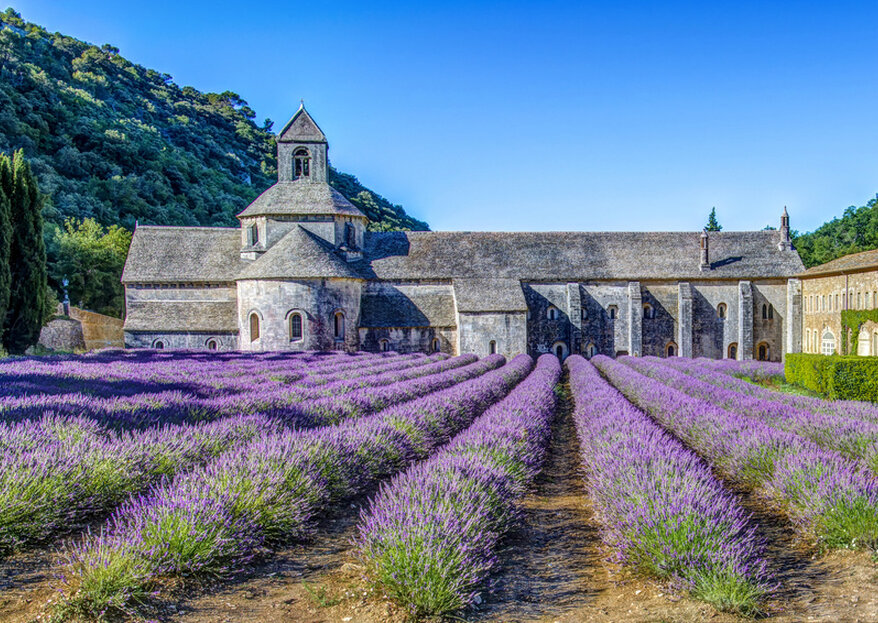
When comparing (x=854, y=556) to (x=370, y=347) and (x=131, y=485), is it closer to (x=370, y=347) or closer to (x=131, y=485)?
(x=131, y=485)

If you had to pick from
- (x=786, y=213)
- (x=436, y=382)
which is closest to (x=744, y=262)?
(x=786, y=213)

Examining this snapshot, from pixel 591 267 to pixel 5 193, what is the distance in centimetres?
2854

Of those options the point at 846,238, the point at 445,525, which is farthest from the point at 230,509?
the point at 846,238

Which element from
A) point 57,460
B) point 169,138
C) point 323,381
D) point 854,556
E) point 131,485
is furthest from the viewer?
point 169,138

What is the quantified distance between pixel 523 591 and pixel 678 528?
118cm

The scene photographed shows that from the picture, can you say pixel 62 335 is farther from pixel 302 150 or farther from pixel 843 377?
pixel 843 377

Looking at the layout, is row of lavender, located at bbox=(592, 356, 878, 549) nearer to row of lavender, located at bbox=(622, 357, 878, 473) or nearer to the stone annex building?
row of lavender, located at bbox=(622, 357, 878, 473)

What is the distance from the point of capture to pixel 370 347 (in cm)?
3117

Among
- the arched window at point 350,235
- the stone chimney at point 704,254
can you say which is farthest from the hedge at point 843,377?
the arched window at point 350,235

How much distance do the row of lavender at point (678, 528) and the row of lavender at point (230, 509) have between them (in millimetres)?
2615

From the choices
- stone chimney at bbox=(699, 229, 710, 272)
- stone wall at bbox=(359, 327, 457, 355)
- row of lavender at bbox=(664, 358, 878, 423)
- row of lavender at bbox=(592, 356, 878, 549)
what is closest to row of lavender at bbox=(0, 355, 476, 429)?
row of lavender at bbox=(592, 356, 878, 549)

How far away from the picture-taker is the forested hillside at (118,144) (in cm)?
5253

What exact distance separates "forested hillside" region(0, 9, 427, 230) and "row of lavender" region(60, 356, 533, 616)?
44.8m

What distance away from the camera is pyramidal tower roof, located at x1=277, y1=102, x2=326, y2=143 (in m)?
34.8
